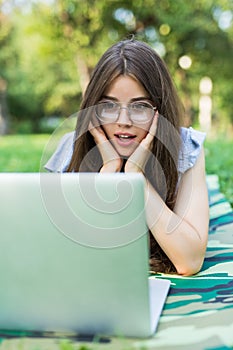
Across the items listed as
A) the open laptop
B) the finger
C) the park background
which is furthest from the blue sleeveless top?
the park background

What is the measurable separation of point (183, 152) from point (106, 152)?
1.08 feet

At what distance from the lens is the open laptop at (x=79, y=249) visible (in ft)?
3.58

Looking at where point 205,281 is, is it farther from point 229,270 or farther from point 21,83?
point 21,83

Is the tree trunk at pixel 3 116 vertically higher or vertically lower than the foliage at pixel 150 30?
lower

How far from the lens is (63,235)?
3.70 feet

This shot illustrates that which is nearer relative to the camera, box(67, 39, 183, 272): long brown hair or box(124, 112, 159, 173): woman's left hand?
box(124, 112, 159, 173): woman's left hand

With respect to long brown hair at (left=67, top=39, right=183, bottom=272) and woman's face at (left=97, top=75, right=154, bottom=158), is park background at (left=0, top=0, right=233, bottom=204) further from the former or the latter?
woman's face at (left=97, top=75, right=154, bottom=158)

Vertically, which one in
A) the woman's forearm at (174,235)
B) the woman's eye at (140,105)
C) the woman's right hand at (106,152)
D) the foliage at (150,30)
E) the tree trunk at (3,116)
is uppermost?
the foliage at (150,30)

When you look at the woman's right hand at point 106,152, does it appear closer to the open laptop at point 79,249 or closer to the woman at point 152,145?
the woman at point 152,145

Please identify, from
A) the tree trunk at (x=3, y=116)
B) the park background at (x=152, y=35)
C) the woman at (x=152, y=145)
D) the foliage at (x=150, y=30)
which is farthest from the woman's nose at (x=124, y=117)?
the tree trunk at (x=3, y=116)

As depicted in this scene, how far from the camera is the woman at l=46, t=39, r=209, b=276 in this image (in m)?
1.62

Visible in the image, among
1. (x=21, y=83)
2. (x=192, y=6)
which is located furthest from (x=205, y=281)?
(x=21, y=83)

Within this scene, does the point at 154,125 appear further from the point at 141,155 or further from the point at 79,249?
the point at 79,249

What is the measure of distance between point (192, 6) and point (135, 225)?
14424 millimetres
